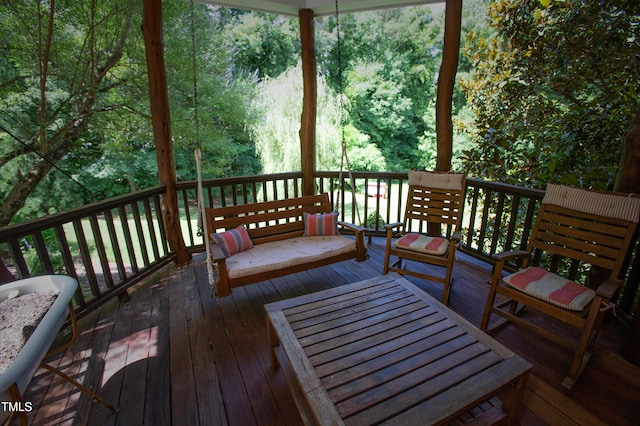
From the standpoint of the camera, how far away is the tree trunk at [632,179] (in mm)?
1785

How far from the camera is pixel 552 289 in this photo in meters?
1.78

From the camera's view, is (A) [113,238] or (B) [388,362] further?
(A) [113,238]

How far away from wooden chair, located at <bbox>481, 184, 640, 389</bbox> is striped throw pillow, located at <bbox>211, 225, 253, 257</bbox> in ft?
6.63

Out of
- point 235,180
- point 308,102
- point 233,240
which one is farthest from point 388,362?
point 308,102

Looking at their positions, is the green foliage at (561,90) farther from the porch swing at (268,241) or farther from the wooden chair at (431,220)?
the porch swing at (268,241)

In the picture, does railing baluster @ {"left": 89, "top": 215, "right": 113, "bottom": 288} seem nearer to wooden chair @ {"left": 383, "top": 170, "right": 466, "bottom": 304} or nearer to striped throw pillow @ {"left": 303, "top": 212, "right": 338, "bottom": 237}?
striped throw pillow @ {"left": 303, "top": 212, "right": 338, "bottom": 237}

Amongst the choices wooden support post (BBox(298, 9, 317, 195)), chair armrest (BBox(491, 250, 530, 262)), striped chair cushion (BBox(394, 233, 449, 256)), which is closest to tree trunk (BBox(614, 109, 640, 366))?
chair armrest (BBox(491, 250, 530, 262))

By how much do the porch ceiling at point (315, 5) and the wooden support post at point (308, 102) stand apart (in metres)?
0.09

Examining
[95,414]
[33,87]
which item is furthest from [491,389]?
[33,87]

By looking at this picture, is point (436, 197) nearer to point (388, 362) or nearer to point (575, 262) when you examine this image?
point (575, 262)

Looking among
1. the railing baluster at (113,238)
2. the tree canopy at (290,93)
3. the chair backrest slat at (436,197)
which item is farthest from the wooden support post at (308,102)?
the railing baluster at (113,238)

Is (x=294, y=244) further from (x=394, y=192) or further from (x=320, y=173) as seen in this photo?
(x=394, y=192)

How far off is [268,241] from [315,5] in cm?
284

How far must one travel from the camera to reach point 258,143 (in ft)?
26.0
